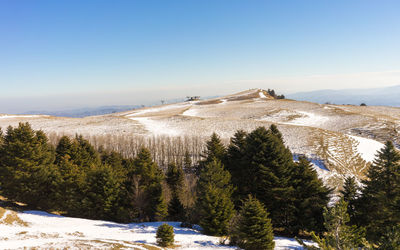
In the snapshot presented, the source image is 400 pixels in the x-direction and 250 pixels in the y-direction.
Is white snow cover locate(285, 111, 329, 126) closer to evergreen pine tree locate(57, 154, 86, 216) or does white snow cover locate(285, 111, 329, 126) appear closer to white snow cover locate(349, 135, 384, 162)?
white snow cover locate(349, 135, 384, 162)

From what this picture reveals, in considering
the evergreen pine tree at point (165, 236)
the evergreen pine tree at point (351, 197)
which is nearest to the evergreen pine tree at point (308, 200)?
the evergreen pine tree at point (351, 197)

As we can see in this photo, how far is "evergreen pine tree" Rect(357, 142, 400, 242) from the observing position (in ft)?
59.3

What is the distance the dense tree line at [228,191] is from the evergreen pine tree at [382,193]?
0.07m

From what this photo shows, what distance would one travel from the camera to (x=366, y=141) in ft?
153

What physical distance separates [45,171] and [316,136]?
2222 inches

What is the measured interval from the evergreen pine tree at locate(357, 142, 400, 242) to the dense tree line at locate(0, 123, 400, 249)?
0.07 meters

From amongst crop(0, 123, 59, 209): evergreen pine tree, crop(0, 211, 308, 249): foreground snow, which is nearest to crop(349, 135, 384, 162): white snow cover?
crop(0, 211, 308, 249): foreground snow

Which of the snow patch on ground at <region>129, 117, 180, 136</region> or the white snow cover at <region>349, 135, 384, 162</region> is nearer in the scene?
the white snow cover at <region>349, 135, 384, 162</region>

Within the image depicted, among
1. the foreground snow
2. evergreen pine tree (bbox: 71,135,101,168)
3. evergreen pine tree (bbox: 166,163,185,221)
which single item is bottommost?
evergreen pine tree (bbox: 166,163,185,221)

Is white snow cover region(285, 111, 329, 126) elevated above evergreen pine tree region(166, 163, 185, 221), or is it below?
above

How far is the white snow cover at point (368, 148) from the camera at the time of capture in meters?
40.2

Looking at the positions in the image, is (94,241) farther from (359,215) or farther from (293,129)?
(293,129)

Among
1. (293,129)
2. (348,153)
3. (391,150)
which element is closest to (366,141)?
(348,153)

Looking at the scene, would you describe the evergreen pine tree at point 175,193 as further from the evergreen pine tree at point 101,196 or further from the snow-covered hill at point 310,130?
the snow-covered hill at point 310,130
